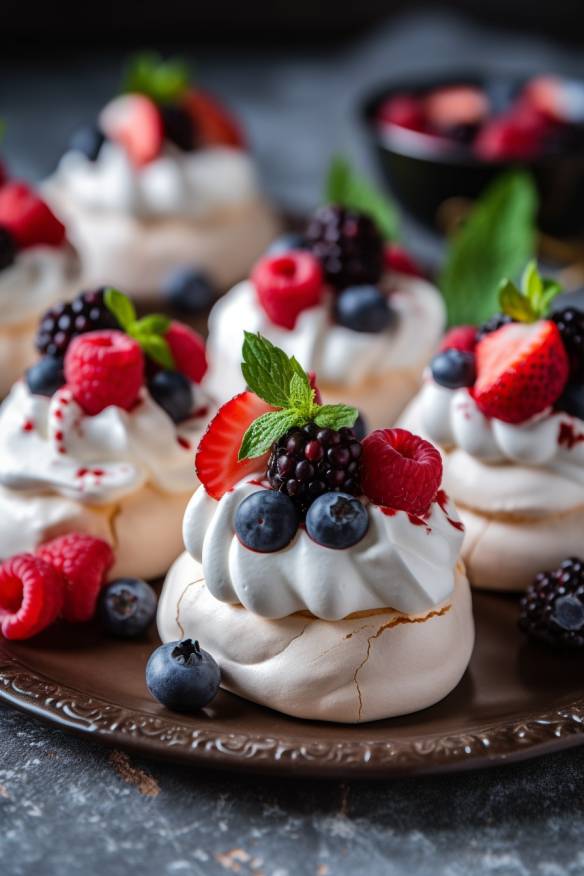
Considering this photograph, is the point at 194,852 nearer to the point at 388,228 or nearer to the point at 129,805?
the point at 129,805

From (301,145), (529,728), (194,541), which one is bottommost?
(301,145)

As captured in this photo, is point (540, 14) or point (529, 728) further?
point (540, 14)

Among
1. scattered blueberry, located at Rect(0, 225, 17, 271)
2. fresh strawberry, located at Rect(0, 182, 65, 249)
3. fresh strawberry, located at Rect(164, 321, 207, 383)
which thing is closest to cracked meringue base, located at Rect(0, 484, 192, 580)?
fresh strawberry, located at Rect(164, 321, 207, 383)

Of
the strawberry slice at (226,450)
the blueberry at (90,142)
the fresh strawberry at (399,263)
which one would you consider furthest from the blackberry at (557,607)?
the blueberry at (90,142)

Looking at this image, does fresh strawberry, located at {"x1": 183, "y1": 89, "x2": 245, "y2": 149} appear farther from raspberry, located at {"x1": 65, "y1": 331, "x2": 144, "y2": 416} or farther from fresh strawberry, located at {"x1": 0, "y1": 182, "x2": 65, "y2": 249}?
raspberry, located at {"x1": 65, "y1": 331, "x2": 144, "y2": 416}

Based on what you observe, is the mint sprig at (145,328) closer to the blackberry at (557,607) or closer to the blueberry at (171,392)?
the blueberry at (171,392)

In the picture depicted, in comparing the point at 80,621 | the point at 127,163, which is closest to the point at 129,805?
the point at 80,621
